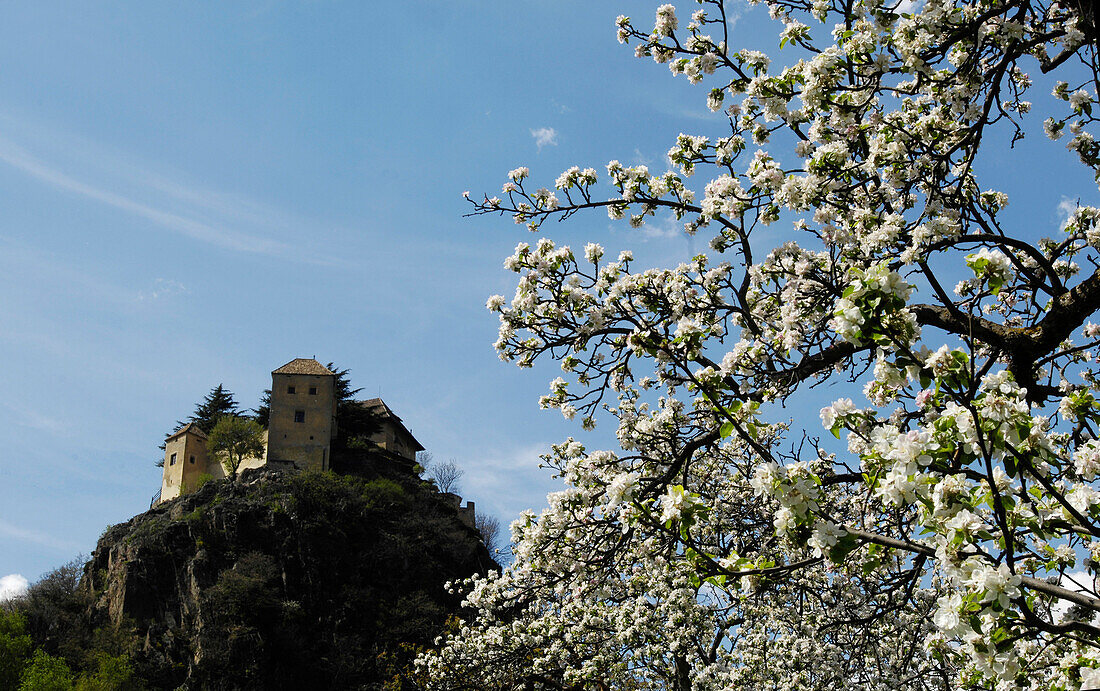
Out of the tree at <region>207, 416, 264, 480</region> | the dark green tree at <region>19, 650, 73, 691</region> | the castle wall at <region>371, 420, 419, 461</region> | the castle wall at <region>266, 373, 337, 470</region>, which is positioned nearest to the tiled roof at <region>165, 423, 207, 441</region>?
the tree at <region>207, 416, 264, 480</region>

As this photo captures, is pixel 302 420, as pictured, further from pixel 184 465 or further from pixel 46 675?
pixel 46 675

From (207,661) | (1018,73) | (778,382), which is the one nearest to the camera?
(778,382)

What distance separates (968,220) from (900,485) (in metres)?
3.75

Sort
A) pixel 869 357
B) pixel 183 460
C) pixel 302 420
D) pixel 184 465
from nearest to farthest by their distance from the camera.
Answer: pixel 869 357 → pixel 302 420 → pixel 184 465 → pixel 183 460

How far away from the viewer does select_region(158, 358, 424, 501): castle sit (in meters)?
55.6

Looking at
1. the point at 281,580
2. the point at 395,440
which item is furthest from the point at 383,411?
the point at 281,580

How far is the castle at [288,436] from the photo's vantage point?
55.6 metres

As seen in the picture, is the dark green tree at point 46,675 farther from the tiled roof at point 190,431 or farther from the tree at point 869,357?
the tree at point 869,357

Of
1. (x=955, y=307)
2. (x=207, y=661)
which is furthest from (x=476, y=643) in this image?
(x=207, y=661)

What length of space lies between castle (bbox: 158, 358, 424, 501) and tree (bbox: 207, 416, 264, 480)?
1.92 ft

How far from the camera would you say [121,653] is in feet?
130

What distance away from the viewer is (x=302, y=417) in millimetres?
56531

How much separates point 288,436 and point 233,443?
12.2 feet

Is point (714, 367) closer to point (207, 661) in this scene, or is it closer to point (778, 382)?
point (778, 382)
